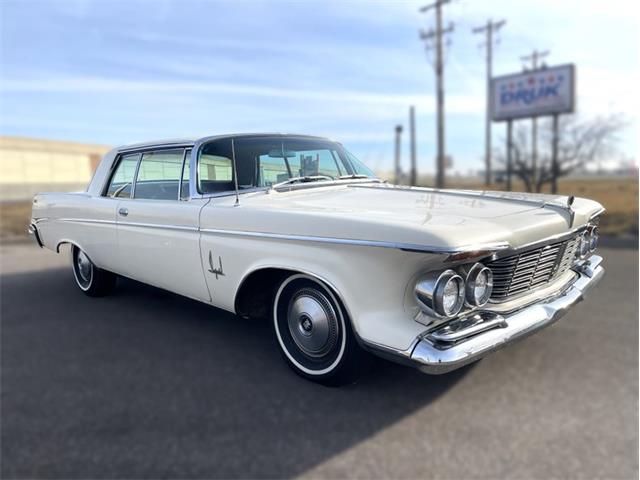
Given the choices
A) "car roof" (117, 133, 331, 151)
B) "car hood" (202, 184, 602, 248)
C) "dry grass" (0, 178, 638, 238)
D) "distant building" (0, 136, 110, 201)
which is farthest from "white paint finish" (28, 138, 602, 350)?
"distant building" (0, 136, 110, 201)

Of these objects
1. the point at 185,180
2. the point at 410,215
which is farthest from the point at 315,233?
the point at 185,180

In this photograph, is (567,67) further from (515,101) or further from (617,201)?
(617,201)

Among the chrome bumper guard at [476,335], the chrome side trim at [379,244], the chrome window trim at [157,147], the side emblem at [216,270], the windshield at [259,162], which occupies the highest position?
the chrome window trim at [157,147]

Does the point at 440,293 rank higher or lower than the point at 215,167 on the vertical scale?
lower

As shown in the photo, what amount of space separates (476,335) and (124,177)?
1.53 metres

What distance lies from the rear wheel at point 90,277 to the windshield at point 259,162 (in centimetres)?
57

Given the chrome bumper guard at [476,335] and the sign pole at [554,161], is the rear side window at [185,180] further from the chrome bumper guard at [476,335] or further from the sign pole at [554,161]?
the sign pole at [554,161]

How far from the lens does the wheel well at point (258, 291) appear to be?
1.40 meters

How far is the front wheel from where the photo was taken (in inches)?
46.3

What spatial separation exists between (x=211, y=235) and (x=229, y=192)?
176 mm

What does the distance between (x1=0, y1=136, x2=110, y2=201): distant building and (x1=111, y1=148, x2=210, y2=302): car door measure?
0.99 meters

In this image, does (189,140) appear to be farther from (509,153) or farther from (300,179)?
(509,153)

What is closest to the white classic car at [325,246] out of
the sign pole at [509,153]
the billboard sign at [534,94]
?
the sign pole at [509,153]

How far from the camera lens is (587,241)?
171cm
